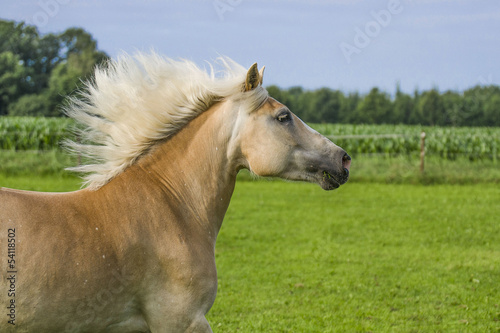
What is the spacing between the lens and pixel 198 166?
127 inches

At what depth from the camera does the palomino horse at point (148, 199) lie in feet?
8.29

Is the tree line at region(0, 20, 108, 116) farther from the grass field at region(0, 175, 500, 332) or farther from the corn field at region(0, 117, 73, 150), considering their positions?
the grass field at region(0, 175, 500, 332)

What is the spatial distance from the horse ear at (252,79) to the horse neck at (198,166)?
222 mm

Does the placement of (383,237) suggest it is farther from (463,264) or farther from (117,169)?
(117,169)

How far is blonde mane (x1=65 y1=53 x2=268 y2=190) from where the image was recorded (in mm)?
3197

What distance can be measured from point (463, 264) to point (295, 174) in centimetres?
633

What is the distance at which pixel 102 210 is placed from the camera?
283cm

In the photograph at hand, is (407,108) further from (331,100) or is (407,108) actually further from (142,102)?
(142,102)

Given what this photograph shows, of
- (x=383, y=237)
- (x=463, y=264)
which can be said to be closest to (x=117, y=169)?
(x=463, y=264)

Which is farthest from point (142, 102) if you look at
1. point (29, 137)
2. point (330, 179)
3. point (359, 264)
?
point (29, 137)

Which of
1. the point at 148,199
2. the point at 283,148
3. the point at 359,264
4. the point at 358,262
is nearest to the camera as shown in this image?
the point at 148,199

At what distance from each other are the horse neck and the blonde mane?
71mm

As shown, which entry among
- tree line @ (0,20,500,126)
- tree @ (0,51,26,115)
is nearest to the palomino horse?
tree line @ (0,20,500,126)

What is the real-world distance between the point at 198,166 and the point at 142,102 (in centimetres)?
54
